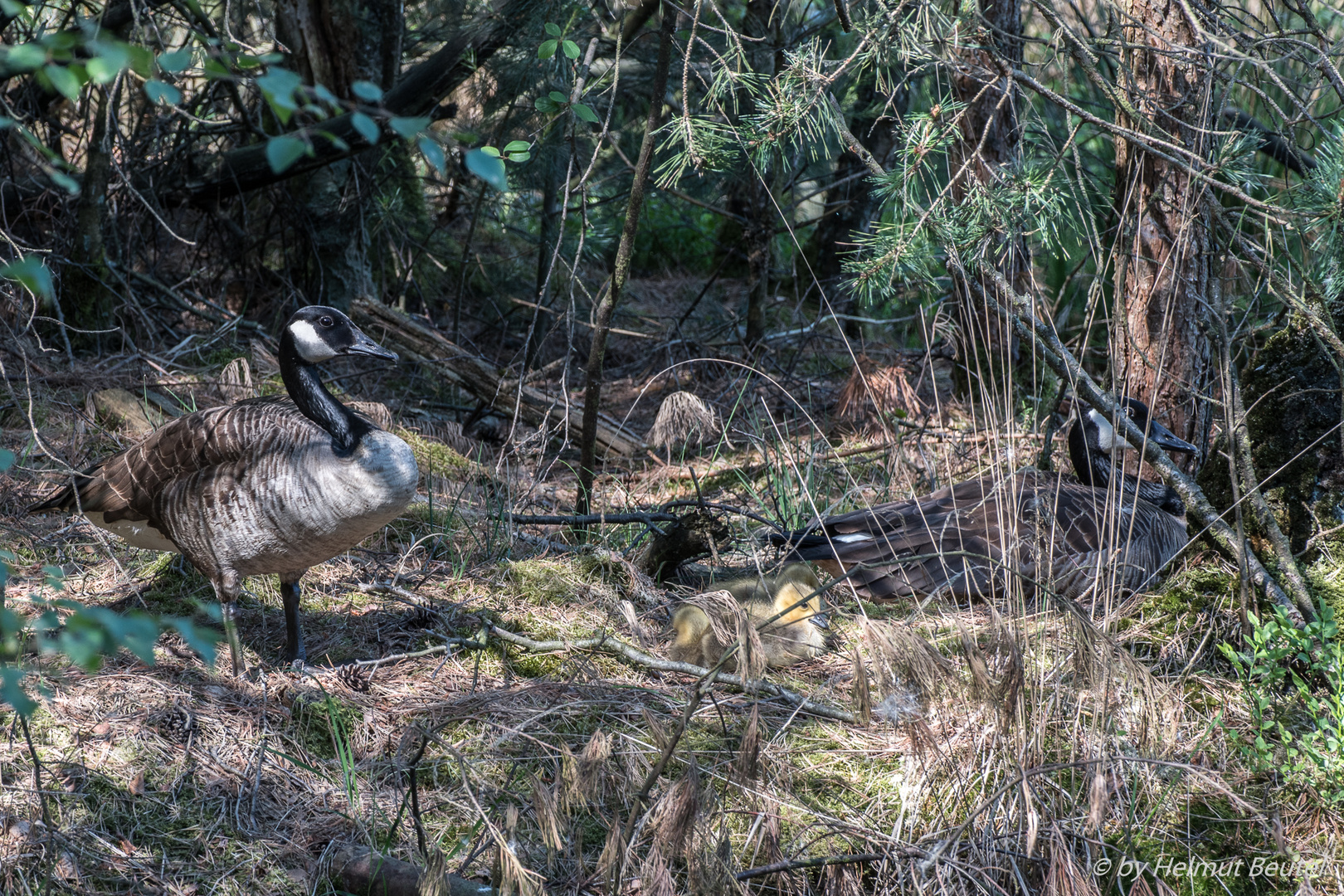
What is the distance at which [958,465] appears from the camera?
6.18 metres

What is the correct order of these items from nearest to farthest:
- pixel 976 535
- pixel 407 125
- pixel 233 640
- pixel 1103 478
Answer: pixel 407 125, pixel 233 640, pixel 976 535, pixel 1103 478

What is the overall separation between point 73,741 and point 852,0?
443 cm

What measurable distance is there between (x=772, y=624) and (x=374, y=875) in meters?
1.74

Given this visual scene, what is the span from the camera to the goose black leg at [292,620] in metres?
4.09

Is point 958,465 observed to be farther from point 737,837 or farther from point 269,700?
point 269,700

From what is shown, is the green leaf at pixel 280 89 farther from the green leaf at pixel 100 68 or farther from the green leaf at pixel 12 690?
the green leaf at pixel 12 690

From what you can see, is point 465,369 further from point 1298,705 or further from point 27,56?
point 27,56

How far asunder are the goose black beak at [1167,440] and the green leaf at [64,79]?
467 centimetres

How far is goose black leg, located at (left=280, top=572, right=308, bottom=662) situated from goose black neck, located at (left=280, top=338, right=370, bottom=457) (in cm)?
64

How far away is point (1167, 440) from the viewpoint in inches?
198

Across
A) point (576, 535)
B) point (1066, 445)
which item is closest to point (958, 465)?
point (1066, 445)

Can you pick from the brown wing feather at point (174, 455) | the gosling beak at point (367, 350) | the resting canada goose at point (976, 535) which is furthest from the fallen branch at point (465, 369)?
the brown wing feather at point (174, 455)

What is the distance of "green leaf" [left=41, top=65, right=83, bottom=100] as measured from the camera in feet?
4.72

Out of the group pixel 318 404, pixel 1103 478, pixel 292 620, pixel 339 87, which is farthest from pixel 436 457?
pixel 1103 478
